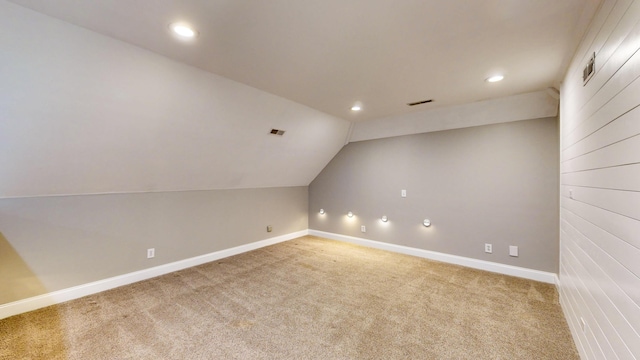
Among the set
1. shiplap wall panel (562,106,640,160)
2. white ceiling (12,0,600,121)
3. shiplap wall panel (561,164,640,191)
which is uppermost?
white ceiling (12,0,600,121)

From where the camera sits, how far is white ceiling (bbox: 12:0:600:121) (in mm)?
1525

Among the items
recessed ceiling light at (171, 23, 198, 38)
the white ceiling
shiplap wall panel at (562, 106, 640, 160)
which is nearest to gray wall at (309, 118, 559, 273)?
the white ceiling

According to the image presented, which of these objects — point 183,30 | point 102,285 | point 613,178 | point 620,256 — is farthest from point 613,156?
point 102,285

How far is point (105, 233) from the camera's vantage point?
290 centimetres

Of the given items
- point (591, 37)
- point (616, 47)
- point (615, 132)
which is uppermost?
point (591, 37)

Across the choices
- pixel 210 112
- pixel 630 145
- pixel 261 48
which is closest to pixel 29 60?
pixel 210 112

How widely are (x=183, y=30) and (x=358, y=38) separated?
49.6 inches

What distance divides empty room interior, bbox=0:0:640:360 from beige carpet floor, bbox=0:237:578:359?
2 cm

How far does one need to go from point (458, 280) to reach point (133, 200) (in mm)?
4213

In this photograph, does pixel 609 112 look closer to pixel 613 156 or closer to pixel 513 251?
pixel 613 156

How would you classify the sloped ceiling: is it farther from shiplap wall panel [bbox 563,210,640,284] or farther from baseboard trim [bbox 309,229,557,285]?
baseboard trim [bbox 309,229,557,285]

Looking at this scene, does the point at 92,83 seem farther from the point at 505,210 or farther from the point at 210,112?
the point at 505,210

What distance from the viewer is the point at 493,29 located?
1.74m

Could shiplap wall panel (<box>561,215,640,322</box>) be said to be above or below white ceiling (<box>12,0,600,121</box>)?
below
